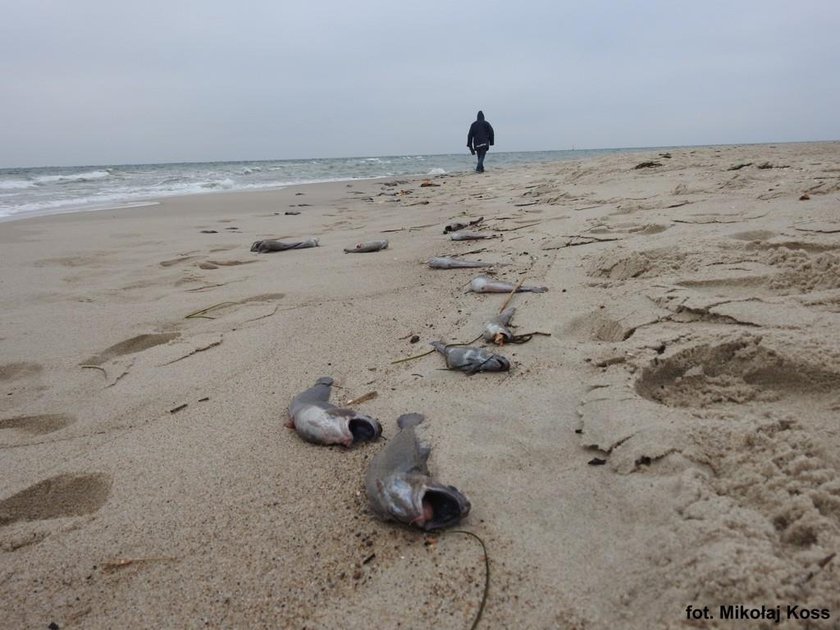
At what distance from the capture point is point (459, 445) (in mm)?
1963

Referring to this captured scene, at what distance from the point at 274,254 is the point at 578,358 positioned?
14.4ft

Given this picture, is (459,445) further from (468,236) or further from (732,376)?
(468,236)

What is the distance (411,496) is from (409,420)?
1.98 feet

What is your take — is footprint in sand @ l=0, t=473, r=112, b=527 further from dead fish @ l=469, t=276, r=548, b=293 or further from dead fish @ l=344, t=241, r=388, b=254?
dead fish @ l=344, t=241, r=388, b=254

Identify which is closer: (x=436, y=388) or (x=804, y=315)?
(x=804, y=315)

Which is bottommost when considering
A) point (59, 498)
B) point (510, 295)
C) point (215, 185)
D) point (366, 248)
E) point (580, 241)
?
point (59, 498)

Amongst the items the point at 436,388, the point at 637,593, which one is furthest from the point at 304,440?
the point at 637,593

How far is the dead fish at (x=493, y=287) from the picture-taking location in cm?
365

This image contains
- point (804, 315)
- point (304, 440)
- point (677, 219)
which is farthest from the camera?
point (677, 219)

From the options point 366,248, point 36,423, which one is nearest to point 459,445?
point 36,423

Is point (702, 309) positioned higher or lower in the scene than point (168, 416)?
higher

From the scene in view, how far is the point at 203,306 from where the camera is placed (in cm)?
399

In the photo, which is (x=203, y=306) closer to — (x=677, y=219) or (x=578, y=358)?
(x=578, y=358)

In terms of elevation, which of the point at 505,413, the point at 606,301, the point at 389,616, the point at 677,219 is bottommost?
the point at 389,616
